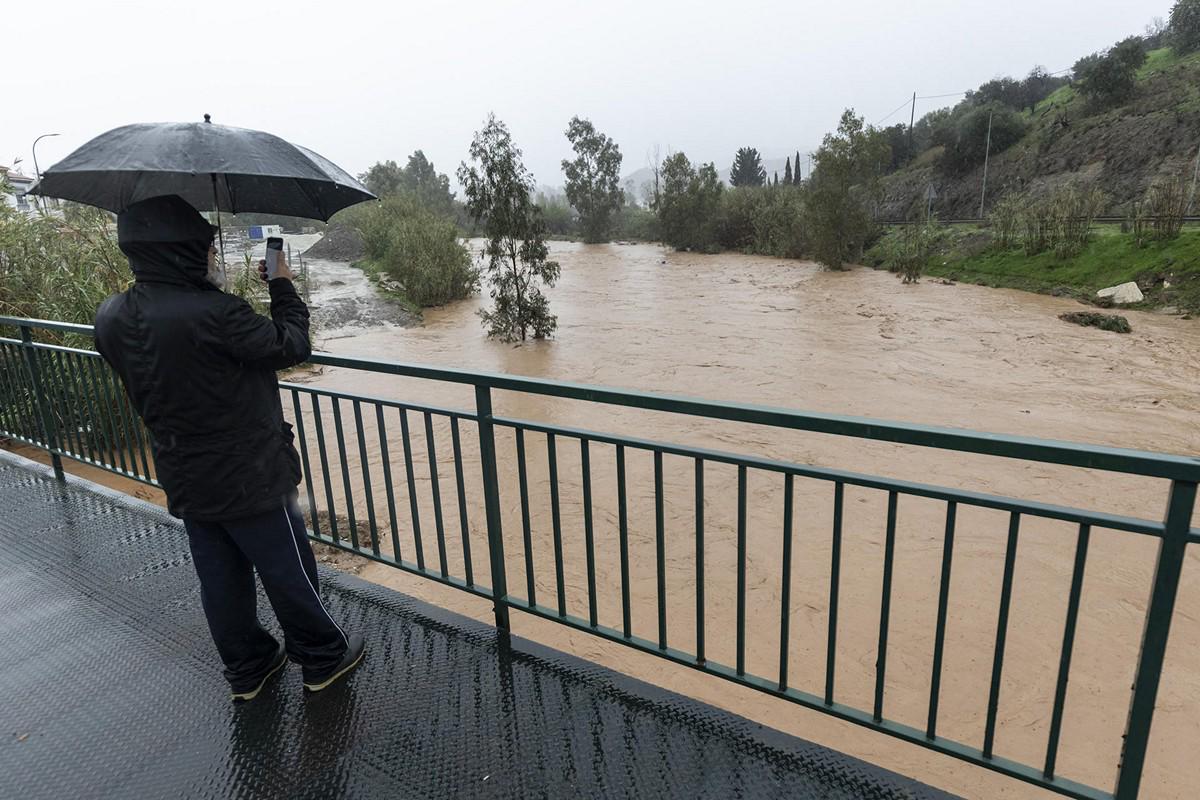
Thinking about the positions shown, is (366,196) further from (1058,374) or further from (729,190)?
(729,190)

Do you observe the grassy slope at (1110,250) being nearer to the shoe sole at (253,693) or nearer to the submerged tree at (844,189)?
the submerged tree at (844,189)

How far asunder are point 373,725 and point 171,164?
1894 mm

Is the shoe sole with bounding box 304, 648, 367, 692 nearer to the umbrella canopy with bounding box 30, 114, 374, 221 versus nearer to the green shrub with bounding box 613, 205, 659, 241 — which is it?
the umbrella canopy with bounding box 30, 114, 374, 221

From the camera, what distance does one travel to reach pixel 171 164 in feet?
6.32

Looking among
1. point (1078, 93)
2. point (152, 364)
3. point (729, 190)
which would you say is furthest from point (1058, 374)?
point (1078, 93)

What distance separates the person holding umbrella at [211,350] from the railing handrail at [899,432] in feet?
2.20

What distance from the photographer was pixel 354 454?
33.8 feet

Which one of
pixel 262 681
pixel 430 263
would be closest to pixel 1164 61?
pixel 430 263


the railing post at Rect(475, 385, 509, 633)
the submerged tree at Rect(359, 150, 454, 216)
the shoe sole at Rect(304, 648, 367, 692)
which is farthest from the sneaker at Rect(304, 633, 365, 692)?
the submerged tree at Rect(359, 150, 454, 216)

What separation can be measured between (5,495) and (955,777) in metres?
6.18

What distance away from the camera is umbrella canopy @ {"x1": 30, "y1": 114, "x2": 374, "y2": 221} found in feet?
6.40

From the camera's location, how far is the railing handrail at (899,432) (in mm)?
1542

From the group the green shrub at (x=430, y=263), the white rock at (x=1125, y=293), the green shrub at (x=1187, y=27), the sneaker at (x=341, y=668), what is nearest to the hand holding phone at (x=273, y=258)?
the sneaker at (x=341, y=668)

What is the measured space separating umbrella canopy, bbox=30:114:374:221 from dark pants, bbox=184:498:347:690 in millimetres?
1038
